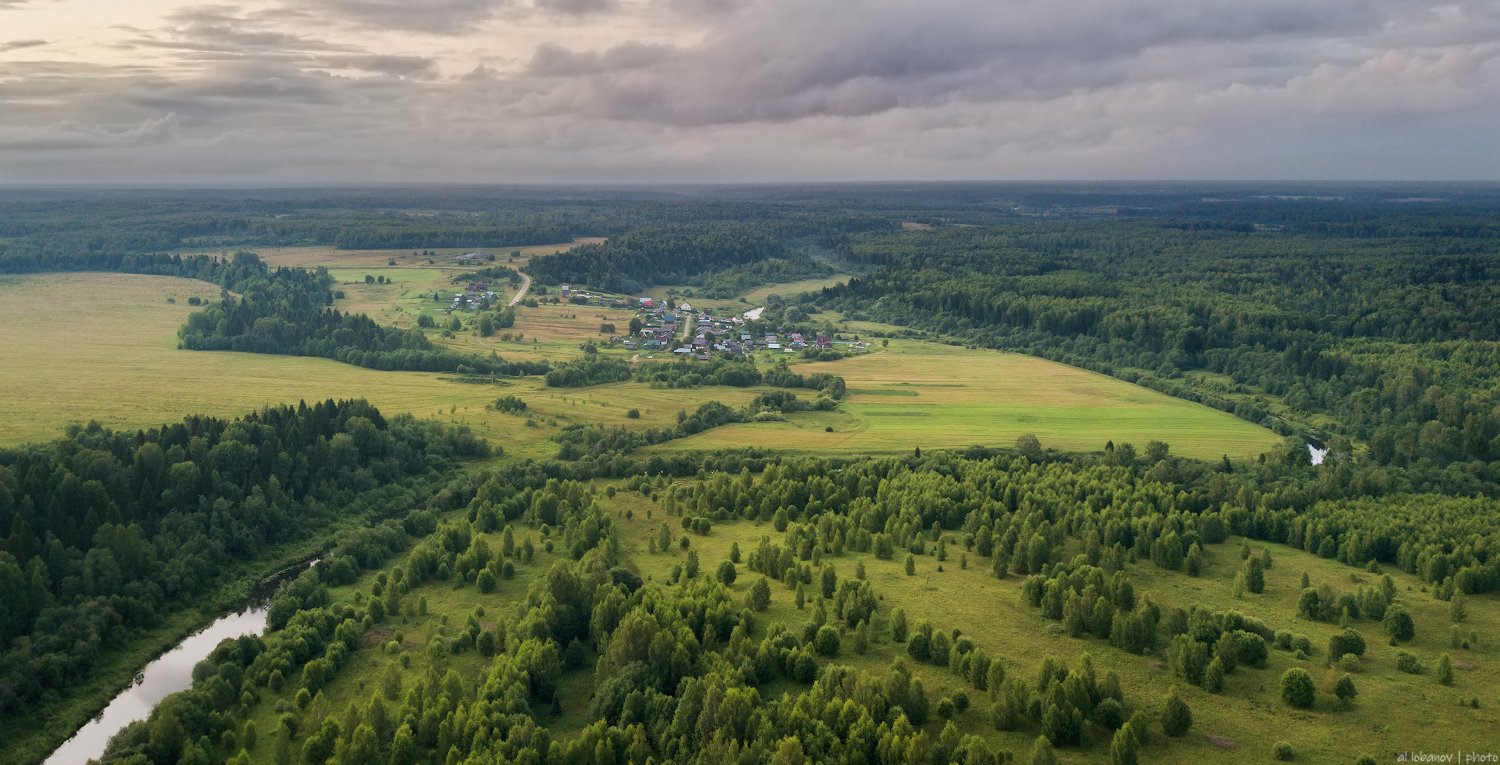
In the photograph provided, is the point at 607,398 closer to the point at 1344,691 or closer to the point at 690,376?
the point at 690,376

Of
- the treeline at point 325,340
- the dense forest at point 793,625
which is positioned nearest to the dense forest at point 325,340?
the treeline at point 325,340

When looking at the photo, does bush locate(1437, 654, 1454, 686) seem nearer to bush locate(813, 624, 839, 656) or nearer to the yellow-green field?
bush locate(813, 624, 839, 656)

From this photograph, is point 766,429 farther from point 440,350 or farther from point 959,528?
point 440,350

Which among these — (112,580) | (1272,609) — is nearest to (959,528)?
(1272,609)

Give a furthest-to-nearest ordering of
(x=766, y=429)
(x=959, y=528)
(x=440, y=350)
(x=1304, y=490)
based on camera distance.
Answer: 1. (x=440, y=350)
2. (x=766, y=429)
3. (x=1304, y=490)
4. (x=959, y=528)

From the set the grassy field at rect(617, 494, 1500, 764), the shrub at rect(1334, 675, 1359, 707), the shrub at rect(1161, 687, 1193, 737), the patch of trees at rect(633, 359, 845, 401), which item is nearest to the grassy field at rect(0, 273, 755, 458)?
the patch of trees at rect(633, 359, 845, 401)

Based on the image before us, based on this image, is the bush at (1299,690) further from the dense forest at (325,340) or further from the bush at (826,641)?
the dense forest at (325,340)
